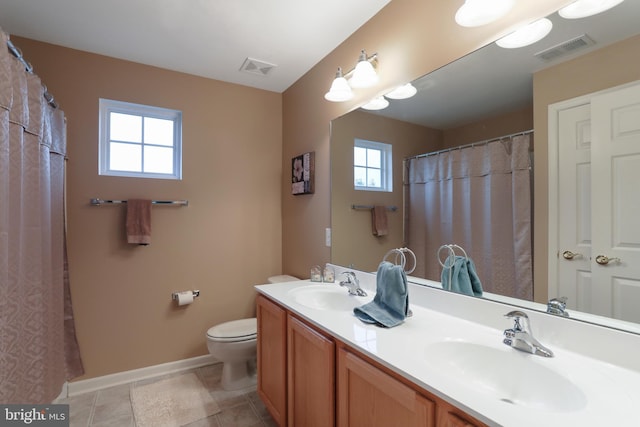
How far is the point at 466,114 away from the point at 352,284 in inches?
43.0

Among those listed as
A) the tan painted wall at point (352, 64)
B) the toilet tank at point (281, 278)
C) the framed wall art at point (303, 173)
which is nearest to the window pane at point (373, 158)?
the tan painted wall at point (352, 64)

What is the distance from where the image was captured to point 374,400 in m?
0.97

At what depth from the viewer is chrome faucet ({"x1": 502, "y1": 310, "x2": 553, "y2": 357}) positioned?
0.94 metres

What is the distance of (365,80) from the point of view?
5.75 feet

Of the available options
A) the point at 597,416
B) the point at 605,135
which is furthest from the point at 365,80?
the point at 597,416

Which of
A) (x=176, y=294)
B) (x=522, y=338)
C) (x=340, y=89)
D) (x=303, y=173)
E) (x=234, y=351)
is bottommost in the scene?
(x=234, y=351)

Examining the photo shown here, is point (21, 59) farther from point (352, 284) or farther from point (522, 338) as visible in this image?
point (522, 338)

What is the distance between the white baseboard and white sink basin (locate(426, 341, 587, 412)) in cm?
217

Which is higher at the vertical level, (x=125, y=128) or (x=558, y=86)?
(x=125, y=128)

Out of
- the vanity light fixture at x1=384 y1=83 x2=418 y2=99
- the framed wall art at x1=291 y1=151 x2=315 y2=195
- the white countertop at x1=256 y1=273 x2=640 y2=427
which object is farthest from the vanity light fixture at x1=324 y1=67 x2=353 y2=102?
the white countertop at x1=256 y1=273 x2=640 y2=427

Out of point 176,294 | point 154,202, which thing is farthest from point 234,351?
point 154,202

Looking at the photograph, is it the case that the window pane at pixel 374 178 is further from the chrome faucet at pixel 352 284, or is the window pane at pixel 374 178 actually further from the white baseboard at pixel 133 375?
the white baseboard at pixel 133 375

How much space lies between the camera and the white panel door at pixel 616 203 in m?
0.88

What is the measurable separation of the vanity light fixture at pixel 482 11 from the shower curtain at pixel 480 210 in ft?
1.57
